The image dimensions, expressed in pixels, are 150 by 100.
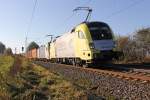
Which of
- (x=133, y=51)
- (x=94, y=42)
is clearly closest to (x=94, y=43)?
(x=94, y=42)

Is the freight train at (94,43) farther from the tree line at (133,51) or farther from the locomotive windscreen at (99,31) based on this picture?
the tree line at (133,51)

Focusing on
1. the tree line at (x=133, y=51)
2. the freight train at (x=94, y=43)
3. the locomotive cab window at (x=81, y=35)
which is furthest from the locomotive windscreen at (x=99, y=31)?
the tree line at (x=133, y=51)

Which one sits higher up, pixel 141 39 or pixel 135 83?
pixel 141 39

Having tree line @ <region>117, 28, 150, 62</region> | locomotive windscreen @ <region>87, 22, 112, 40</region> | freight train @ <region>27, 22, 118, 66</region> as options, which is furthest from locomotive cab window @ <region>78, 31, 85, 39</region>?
tree line @ <region>117, 28, 150, 62</region>

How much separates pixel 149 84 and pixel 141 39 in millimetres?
37443

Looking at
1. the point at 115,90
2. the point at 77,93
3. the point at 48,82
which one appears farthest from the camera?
the point at 48,82

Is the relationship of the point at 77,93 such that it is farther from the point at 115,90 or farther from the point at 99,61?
the point at 99,61

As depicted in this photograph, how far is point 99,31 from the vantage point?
24.5 meters

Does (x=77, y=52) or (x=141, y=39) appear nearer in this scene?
(x=77, y=52)

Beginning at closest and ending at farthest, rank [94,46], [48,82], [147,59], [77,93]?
[77,93], [48,82], [94,46], [147,59]

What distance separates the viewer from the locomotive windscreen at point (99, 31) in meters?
24.3

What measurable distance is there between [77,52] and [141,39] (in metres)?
25.2

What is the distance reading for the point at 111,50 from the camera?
2383cm

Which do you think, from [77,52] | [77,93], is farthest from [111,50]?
[77,93]
